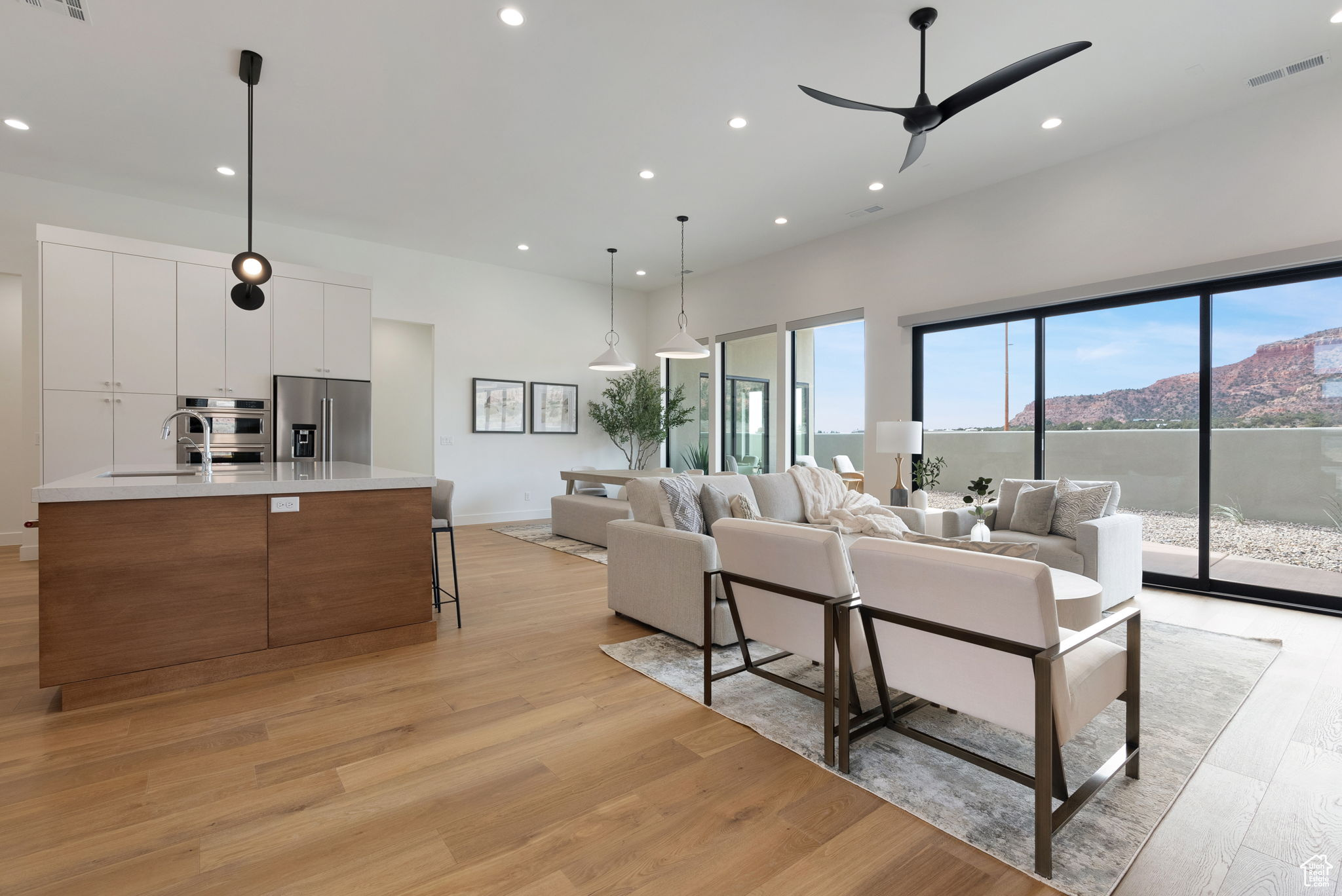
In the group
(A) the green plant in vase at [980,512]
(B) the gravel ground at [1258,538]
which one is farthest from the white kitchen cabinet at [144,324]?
(B) the gravel ground at [1258,538]

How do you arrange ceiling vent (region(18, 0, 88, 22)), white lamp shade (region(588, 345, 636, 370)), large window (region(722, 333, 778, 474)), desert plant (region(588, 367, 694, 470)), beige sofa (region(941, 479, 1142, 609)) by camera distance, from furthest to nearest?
desert plant (region(588, 367, 694, 470)), large window (region(722, 333, 778, 474)), white lamp shade (region(588, 345, 636, 370)), beige sofa (region(941, 479, 1142, 609)), ceiling vent (region(18, 0, 88, 22))

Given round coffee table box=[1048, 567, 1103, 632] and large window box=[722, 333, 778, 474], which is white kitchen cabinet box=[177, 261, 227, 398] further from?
round coffee table box=[1048, 567, 1103, 632]

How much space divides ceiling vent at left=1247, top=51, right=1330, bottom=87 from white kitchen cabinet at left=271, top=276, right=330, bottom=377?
7.58 metres

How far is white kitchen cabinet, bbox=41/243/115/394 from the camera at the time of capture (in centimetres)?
471

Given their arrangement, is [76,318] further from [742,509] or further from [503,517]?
[742,509]

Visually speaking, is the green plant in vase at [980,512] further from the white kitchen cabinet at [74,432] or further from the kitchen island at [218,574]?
the white kitchen cabinet at [74,432]

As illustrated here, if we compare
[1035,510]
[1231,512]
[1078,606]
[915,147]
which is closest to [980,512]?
[1035,510]

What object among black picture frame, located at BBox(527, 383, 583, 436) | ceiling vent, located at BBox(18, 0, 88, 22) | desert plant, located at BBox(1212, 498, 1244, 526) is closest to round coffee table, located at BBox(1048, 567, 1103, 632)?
desert plant, located at BBox(1212, 498, 1244, 526)

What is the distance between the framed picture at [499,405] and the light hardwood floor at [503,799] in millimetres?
5132

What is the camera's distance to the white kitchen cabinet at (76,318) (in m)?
4.71

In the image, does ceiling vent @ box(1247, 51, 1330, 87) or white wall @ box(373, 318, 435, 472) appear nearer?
ceiling vent @ box(1247, 51, 1330, 87)

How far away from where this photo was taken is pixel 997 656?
1601 millimetres

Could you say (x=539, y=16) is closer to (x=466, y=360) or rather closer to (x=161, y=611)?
(x=161, y=611)

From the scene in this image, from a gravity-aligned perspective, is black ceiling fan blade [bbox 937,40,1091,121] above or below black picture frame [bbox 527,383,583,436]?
above
